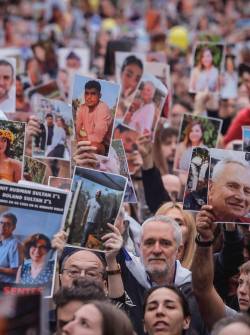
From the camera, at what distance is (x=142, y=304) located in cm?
712

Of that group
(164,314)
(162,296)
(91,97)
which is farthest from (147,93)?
(164,314)

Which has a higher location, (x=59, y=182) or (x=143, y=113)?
(x=143, y=113)

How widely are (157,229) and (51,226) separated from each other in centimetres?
77

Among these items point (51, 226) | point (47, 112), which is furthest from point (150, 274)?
point (47, 112)

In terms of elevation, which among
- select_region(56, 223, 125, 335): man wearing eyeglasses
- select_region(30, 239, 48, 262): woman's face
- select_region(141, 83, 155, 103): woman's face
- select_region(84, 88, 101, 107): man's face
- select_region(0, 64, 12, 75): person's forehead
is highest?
select_region(0, 64, 12, 75): person's forehead

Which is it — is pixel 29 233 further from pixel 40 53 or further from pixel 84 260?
pixel 40 53

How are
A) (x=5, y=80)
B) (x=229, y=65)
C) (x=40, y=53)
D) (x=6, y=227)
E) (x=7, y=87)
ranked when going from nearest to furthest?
(x=6, y=227) → (x=7, y=87) → (x=5, y=80) → (x=229, y=65) → (x=40, y=53)

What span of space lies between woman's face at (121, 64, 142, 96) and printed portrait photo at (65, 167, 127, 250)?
331cm

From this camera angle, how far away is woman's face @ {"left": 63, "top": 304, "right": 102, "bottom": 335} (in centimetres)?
572

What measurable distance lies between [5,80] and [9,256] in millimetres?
3201

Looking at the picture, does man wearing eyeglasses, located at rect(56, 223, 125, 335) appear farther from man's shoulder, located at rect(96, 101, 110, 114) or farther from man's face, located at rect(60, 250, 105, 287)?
man's shoulder, located at rect(96, 101, 110, 114)

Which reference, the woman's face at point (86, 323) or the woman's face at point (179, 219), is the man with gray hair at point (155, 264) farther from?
the woman's face at point (86, 323)

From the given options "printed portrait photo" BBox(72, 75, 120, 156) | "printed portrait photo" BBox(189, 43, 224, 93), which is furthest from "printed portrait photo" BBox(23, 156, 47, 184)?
"printed portrait photo" BBox(189, 43, 224, 93)

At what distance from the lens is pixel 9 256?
686 centimetres
